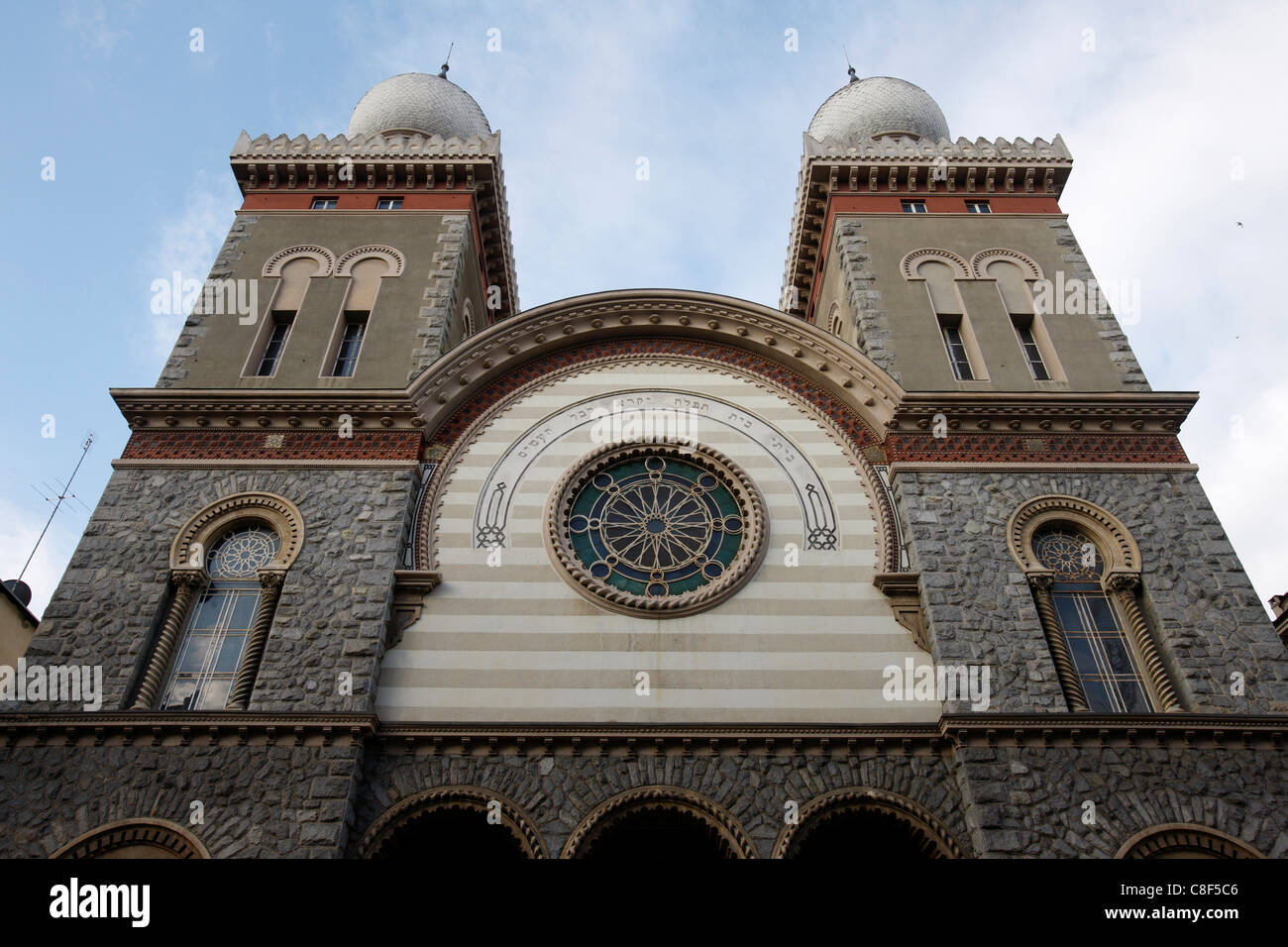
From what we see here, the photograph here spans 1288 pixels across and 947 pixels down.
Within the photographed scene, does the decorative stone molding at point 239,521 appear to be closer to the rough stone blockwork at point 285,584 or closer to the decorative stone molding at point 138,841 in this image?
the rough stone blockwork at point 285,584

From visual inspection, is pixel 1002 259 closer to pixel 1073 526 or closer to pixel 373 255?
pixel 1073 526

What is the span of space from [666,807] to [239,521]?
9.04m

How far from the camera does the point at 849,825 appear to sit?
13914mm

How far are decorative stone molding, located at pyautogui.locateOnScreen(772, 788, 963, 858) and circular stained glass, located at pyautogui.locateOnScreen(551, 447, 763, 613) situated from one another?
383 cm

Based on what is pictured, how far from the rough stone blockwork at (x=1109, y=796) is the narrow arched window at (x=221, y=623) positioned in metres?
11.5

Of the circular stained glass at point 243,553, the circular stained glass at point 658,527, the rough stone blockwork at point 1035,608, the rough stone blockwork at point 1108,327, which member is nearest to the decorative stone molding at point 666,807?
the circular stained glass at point 658,527

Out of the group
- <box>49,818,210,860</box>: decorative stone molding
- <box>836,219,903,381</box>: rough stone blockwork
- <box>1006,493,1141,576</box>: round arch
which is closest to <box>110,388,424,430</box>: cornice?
<box>49,818,210,860</box>: decorative stone molding

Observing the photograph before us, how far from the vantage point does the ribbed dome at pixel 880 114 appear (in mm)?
26688

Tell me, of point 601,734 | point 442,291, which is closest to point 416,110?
point 442,291

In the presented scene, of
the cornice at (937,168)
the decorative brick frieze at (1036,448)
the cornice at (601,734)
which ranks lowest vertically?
the cornice at (601,734)
